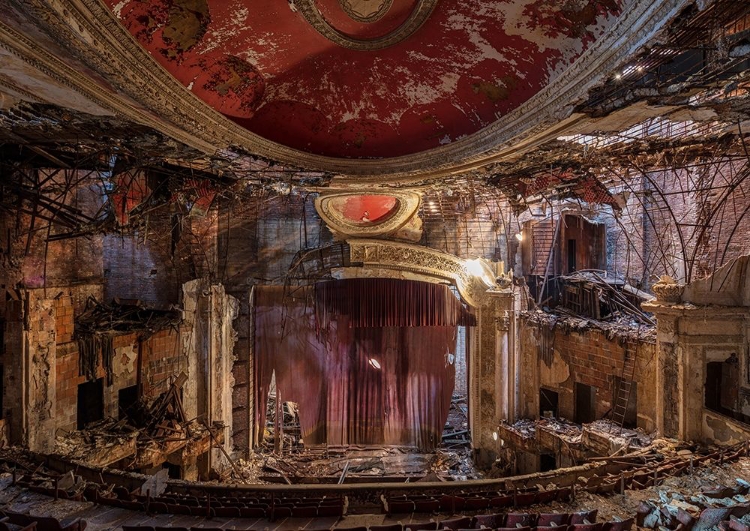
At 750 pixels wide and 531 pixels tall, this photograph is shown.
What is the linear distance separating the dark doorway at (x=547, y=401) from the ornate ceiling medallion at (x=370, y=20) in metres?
11.8

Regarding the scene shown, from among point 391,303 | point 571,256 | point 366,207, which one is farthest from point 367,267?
point 571,256

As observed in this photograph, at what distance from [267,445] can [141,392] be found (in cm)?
479

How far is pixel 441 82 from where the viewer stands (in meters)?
4.52

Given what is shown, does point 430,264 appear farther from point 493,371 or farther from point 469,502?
point 469,502

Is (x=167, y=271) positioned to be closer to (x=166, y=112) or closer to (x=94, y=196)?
(x=94, y=196)

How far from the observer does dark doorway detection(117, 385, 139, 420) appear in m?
10.7

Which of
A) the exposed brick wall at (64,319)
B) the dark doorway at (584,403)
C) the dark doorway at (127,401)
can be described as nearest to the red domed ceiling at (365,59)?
the exposed brick wall at (64,319)

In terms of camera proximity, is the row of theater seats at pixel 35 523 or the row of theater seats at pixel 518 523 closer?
the row of theater seats at pixel 35 523

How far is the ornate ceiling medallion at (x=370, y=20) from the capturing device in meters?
3.40

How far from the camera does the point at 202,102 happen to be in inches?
167

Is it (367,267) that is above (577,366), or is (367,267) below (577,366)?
above

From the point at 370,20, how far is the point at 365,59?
2.01 ft

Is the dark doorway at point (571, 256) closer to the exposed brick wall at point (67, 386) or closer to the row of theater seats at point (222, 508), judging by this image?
the row of theater seats at point (222, 508)

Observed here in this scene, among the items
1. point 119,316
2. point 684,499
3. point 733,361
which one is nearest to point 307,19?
point 684,499
